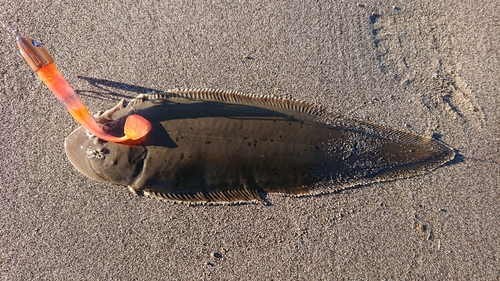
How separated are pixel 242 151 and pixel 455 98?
304 cm

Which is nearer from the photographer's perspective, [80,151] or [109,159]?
[109,159]

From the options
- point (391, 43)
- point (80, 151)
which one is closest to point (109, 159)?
point (80, 151)

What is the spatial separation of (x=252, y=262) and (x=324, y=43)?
10.0 feet

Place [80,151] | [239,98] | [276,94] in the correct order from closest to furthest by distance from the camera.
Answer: [80,151]
[239,98]
[276,94]

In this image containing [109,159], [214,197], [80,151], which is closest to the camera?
[109,159]

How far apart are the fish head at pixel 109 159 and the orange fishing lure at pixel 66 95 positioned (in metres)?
0.15

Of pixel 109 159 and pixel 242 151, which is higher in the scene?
pixel 109 159

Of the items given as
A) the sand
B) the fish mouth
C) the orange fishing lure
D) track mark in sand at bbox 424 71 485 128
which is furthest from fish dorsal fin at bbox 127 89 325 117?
track mark in sand at bbox 424 71 485 128

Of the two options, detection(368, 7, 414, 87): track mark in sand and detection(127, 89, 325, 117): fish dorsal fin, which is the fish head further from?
detection(368, 7, 414, 87): track mark in sand

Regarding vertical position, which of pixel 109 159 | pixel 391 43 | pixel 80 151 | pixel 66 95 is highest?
pixel 66 95

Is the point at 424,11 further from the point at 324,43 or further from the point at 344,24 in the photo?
the point at 324,43

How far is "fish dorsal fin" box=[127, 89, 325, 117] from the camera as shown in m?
4.13

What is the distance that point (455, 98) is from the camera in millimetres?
4410

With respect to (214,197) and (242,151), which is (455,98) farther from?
(214,197)
